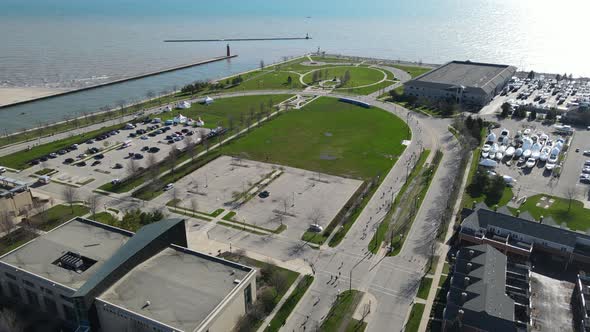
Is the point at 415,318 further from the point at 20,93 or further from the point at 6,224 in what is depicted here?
the point at 20,93

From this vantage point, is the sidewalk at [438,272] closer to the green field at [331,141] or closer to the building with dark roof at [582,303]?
the building with dark roof at [582,303]

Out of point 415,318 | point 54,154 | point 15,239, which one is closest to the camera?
point 415,318

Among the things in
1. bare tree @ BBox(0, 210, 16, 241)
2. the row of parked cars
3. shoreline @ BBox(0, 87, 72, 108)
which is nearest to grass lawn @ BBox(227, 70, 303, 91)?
shoreline @ BBox(0, 87, 72, 108)

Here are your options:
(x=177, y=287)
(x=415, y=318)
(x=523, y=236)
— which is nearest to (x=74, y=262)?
(x=177, y=287)

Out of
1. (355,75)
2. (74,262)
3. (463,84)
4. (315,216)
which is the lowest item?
(315,216)

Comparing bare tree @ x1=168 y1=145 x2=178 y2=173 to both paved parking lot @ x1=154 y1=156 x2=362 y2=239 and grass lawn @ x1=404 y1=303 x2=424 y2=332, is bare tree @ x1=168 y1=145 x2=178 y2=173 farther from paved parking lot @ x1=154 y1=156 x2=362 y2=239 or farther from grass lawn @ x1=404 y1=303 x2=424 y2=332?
grass lawn @ x1=404 y1=303 x2=424 y2=332

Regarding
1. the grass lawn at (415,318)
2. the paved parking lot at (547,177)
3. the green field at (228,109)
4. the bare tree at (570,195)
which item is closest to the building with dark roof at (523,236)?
the bare tree at (570,195)

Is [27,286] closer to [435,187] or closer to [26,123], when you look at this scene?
[435,187]
